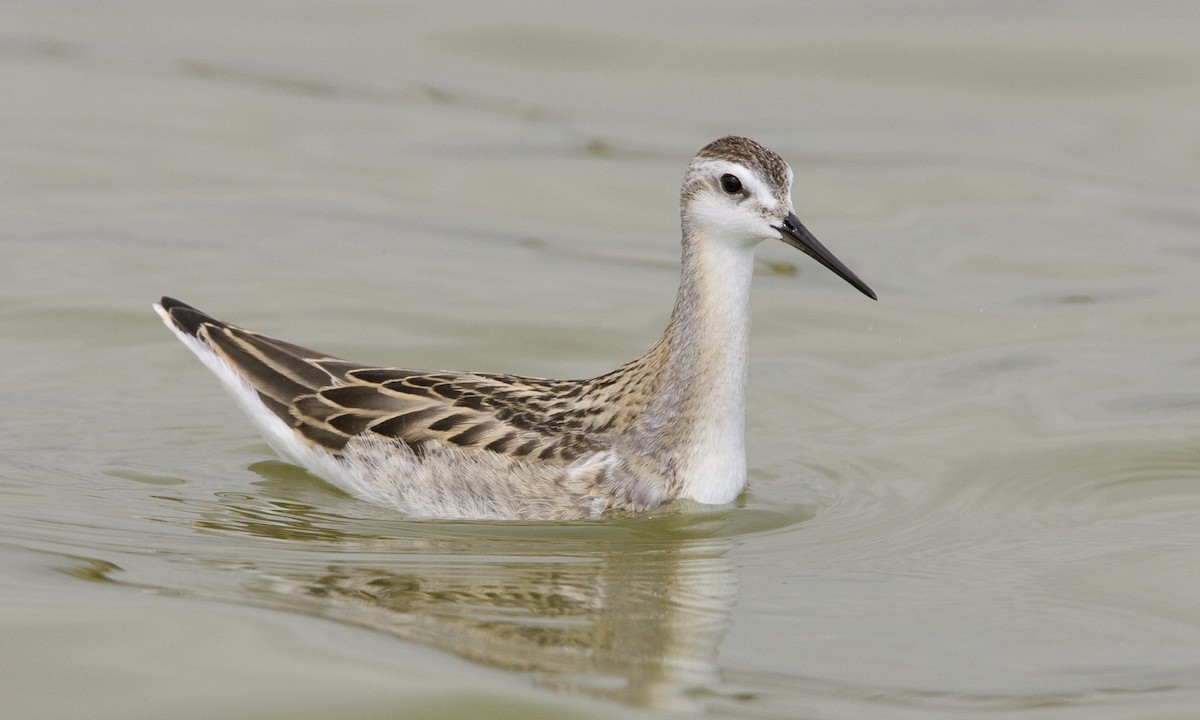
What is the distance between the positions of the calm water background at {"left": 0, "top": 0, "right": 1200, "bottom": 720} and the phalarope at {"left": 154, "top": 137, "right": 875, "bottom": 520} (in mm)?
196

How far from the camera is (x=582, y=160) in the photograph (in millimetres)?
15906

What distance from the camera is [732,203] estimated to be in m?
9.38

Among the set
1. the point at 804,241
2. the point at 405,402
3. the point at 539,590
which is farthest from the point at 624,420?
the point at 539,590

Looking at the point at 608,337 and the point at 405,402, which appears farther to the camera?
the point at 608,337

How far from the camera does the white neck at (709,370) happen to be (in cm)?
957

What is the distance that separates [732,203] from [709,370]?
0.87 metres

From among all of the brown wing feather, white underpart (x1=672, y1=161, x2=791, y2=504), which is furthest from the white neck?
the brown wing feather

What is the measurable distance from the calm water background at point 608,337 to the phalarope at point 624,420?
0.20 m

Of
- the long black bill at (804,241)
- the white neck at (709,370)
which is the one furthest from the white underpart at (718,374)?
the long black bill at (804,241)

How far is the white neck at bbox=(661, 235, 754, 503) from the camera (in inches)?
377

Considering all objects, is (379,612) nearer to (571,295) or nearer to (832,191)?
(571,295)

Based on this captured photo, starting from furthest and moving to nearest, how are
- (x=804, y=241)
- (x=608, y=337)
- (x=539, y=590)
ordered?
(x=608, y=337) → (x=804, y=241) → (x=539, y=590)

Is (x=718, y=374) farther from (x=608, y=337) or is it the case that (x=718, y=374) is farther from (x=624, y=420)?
(x=608, y=337)

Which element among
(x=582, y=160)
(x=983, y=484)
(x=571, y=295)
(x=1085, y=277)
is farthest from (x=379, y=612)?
(x=582, y=160)
